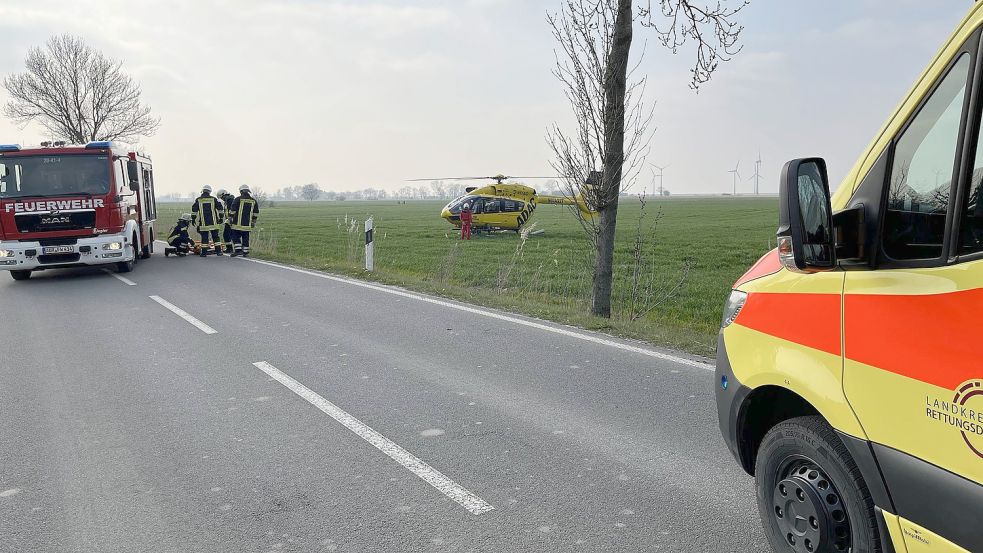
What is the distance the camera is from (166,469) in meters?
4.23

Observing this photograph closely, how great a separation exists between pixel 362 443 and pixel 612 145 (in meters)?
6.26

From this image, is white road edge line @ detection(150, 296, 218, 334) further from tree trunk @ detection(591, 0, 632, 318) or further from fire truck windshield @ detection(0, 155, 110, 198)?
tree trunk @ detection(591, 0, 632, 318)

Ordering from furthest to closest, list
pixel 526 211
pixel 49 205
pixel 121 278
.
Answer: pixel 526 211 → pixel 121 278 → pixel 49 205

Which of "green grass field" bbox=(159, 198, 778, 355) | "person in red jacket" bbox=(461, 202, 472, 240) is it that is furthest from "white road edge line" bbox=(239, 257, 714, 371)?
"person in red jacket" bbox=(461, 202, 472, 240)

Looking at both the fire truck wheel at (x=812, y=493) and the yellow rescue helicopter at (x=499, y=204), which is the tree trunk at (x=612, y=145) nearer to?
the fire truck wheel at (x=812, y=493)

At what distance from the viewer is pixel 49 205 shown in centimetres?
1360

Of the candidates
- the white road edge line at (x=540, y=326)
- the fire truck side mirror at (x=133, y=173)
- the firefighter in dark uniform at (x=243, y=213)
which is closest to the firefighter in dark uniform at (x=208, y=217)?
the firefighter in dark uniform at (x=243, y=213)

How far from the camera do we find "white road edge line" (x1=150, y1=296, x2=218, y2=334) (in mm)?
8547

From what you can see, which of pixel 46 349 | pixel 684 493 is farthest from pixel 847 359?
pixel 46 349

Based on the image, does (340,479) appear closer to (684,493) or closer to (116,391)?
(684,493)

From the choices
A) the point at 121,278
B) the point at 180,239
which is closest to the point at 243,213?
the point at 180,239

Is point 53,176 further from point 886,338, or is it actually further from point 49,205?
point 886,338

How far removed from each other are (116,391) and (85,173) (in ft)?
32.9

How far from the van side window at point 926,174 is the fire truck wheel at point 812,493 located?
2.47ft
